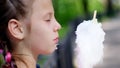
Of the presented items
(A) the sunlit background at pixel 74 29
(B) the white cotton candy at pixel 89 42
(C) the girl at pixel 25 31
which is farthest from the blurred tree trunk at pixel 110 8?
(C) the girl at pixel 25 31

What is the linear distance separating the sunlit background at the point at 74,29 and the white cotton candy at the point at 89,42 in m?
0.45

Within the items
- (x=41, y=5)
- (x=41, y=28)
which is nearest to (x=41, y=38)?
(x=41, y=28)

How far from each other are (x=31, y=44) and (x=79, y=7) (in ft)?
49.4

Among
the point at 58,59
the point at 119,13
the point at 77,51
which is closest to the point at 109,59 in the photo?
the point at 58,59

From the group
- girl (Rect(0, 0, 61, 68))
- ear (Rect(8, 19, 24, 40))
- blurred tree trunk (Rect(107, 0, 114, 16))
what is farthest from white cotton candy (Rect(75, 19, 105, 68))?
blurred tree trunk (Rect(107, 0, 114, 16))

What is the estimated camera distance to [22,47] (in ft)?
7.98

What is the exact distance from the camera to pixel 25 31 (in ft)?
7.93

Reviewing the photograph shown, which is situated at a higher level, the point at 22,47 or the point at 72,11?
the point at 72,11

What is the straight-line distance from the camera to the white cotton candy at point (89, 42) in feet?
8.30

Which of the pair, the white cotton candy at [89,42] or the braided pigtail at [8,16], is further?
the white cotton candy at [89,42]

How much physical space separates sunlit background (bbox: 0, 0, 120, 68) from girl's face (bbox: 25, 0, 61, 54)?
20cm

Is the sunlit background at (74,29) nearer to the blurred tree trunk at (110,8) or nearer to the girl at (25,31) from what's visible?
the blurred tree trunk at (110,8)

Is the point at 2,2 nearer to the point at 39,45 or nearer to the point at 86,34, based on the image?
the point at 39,45

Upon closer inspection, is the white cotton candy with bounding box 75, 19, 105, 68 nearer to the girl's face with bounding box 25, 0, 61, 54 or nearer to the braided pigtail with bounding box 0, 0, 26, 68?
the girl's face with bounding box 25, 0, 61, 54
